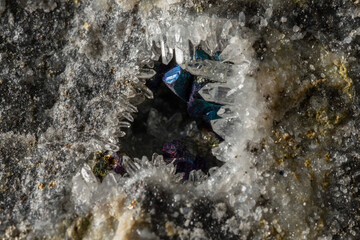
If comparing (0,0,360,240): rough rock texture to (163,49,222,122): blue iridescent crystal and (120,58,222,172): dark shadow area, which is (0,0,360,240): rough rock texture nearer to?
(163,49,222,122): blue iridescent crystal

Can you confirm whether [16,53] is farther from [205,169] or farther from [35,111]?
[205,169]

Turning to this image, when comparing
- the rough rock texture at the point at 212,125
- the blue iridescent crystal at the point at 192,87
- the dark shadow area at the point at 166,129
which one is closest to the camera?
the rough rock texture at the point at 212,125

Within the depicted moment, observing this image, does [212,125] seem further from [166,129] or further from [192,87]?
[166,129]

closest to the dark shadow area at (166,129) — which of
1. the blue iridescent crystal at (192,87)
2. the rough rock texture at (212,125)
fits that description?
the blue iridescent crystal at (192,87)

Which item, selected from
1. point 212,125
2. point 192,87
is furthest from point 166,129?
point 212,125

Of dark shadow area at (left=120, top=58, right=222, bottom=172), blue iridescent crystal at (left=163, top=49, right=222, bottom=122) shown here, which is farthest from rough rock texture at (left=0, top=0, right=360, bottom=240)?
dark shadow area at (left=120, top=58, right=222, bottom=172)

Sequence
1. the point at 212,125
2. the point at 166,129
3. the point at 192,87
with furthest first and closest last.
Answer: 1. the point at 166,129
2. the point at 192,87
3. the point at 212,125

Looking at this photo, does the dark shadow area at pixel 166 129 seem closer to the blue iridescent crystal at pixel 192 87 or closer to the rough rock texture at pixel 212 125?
the blue iridescent crystal at pixel 192 87

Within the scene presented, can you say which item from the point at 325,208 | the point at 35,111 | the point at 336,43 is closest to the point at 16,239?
the point at 35,111
